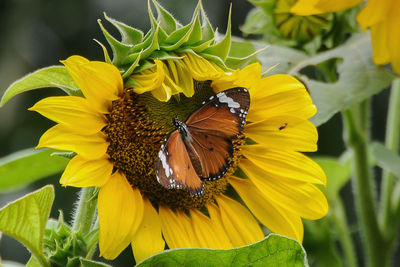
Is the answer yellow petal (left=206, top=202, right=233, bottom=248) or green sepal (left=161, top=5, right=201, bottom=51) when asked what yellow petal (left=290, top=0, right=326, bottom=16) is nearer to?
green sepal (left=161, top=5, right=201, bottom=51)

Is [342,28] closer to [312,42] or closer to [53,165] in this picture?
[312,42]

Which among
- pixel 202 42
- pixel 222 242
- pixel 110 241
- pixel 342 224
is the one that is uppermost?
pixel 202 42

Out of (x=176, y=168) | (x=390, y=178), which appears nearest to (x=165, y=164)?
(x=176, y=168)

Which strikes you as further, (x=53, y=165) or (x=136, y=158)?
(x=53, y=165)

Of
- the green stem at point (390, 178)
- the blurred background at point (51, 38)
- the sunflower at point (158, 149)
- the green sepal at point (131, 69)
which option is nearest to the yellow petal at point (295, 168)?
the sunflower at point (158, 149)

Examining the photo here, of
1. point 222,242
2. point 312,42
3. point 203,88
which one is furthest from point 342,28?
point 222,242

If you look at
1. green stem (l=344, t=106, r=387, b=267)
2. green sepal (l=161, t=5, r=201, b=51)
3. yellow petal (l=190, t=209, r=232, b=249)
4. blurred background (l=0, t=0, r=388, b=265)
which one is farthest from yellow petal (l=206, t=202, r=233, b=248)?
blurred background (l=0, t=0, r=388, b=265)
